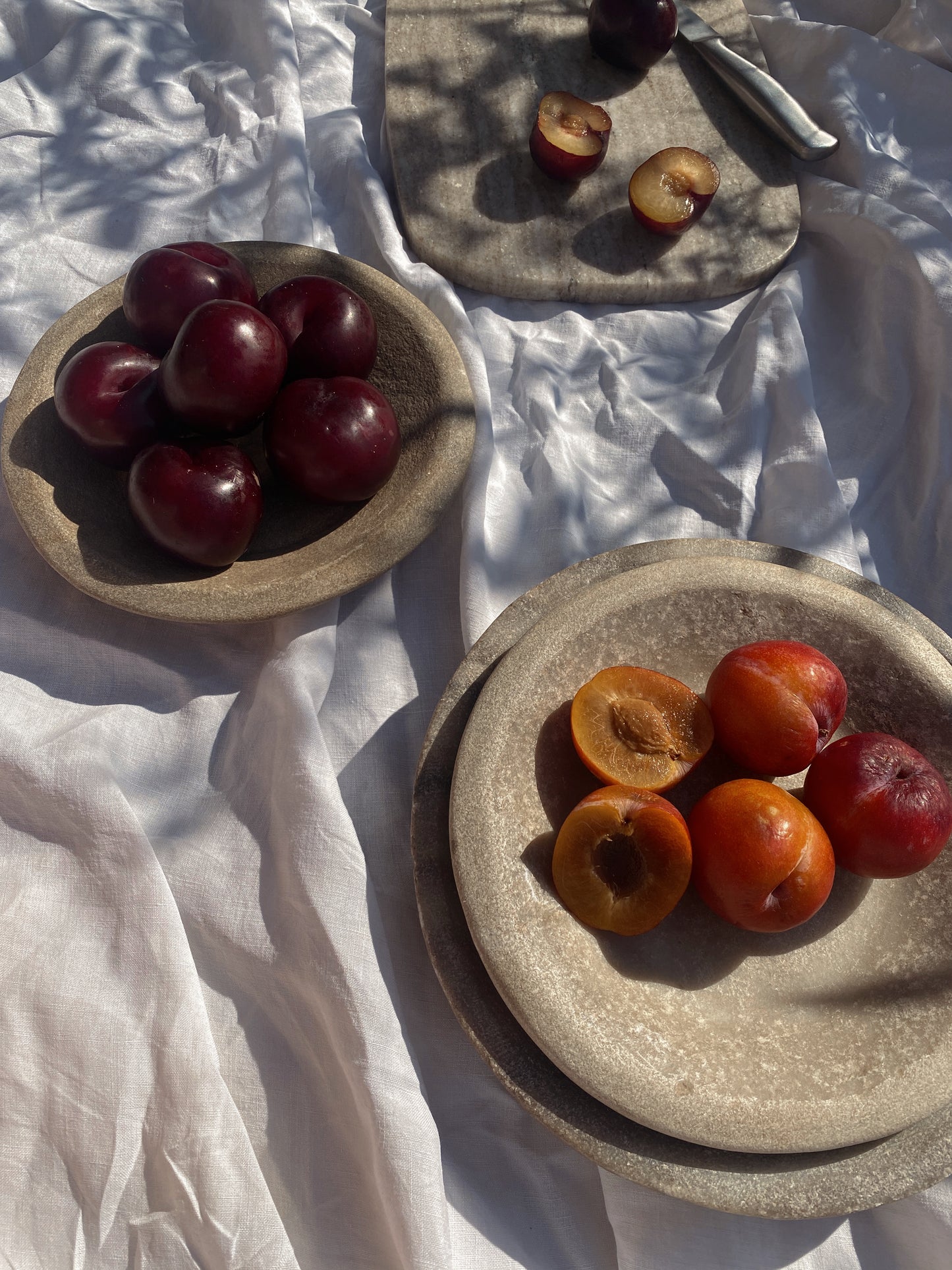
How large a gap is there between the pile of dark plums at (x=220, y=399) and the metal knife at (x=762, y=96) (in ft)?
2.58

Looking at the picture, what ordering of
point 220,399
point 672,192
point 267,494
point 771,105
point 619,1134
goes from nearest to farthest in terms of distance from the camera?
point 619,1134 → point 220,399 → point 267,494 → point 672,192 → point 771,105

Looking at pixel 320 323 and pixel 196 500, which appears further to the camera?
pixel 320 323

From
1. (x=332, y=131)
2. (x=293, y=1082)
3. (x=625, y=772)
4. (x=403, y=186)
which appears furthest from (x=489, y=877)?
(x=332, y=131)

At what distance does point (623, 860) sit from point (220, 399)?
2.09ft

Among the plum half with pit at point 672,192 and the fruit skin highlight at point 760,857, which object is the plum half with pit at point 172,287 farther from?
A: the fruit skin highlight at point 760,857

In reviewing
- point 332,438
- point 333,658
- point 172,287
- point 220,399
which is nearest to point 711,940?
point 333,658

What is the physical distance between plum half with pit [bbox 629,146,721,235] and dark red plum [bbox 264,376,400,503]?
0.55 meters

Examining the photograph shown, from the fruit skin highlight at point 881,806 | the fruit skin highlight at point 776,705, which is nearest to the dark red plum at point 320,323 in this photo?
the fruit skin highlight at point 776,705

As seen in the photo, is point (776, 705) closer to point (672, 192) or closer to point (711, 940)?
point (711, 940)

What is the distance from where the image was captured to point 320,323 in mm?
1051

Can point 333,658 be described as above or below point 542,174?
below

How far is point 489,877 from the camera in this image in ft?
2.61

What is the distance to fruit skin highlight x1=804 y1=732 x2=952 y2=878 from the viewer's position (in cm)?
80

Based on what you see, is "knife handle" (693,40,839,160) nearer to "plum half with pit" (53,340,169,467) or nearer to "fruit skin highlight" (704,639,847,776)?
"fruit skin highlight" (704,639,847,776)
